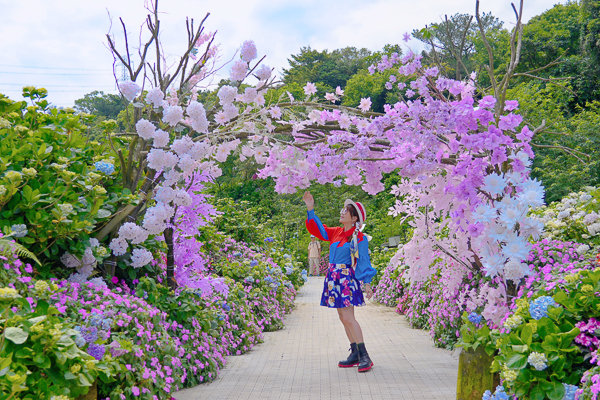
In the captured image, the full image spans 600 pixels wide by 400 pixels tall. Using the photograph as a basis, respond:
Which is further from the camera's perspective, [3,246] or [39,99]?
[39,99]

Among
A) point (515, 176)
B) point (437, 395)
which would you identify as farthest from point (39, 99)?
point (437, 395)

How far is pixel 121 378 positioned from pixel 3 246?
989 mm

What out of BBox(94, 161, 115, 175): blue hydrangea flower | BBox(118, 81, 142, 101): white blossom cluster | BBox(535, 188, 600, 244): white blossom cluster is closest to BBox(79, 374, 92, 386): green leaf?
BBox(94, 161, 115, 175): blue hydrangea flower


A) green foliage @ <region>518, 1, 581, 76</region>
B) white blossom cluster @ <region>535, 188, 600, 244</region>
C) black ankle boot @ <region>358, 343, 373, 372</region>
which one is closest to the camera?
white blossom cluster @ <region>535, 188, 600, 244</region>

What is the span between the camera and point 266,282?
24.4ft

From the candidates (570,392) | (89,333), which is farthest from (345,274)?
(89,333)

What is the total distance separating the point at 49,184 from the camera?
328cm

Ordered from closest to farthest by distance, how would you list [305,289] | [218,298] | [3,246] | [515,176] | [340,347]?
1. [3,246]
2. [515,176]
3. [218,298]
4. [340,347]
5. [305,289]

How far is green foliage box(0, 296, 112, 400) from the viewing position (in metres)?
2.08

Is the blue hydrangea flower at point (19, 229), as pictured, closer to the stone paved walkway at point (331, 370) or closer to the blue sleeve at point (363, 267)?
the stone paved walkway at point (331, 370)

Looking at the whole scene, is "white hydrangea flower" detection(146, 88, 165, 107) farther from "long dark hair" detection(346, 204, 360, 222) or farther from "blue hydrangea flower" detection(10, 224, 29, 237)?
"long dark hair" detection(346, 204, 360, 222)

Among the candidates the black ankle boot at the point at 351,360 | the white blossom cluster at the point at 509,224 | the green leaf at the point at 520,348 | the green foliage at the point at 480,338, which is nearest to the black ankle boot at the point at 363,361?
the black ankle boot at the point at 351,360

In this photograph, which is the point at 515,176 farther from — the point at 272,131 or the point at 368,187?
the point at 272,131

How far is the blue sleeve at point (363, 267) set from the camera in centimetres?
460
